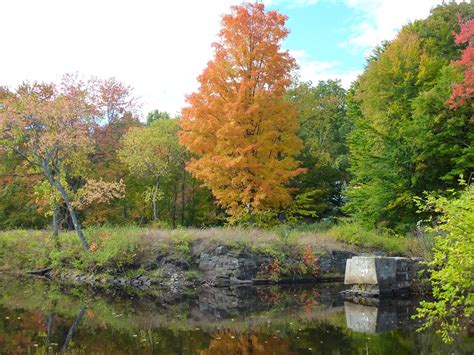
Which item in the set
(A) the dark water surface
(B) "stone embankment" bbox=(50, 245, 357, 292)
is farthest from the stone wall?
(A) the dark water surface

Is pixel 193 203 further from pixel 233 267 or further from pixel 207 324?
pixel 207 324

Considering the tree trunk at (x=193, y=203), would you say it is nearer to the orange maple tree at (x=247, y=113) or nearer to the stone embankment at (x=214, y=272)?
the orange maple tree at (x=247, y=113)

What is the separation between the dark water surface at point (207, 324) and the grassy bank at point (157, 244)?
10.1 feet

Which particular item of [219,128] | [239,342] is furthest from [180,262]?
[239,342]

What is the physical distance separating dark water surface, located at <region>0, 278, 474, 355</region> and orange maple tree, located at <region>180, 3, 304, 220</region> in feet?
24.8

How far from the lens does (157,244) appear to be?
20.6m

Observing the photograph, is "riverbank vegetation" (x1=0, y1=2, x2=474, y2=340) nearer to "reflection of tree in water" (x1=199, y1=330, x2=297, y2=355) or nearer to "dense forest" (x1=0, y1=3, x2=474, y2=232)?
"dense forest" (x1=0, y1=3, x2=474, y2=232)

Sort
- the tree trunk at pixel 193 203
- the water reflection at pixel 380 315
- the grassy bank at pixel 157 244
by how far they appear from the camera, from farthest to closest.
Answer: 1. the tree trunk at pixel 193 203
2. the grassy bank at pixel 157 244
3. the water reflection at pixel 380 315

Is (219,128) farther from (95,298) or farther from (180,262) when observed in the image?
(95,298)

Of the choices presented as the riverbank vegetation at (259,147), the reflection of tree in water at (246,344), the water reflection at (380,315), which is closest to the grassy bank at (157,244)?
the riverbank vegetation at (259,147)

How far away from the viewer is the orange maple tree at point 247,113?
23.6 meters

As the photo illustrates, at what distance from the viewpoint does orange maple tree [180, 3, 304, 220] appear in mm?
23625

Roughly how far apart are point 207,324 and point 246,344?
2313mm

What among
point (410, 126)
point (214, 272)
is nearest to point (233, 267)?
point (214, 272)
